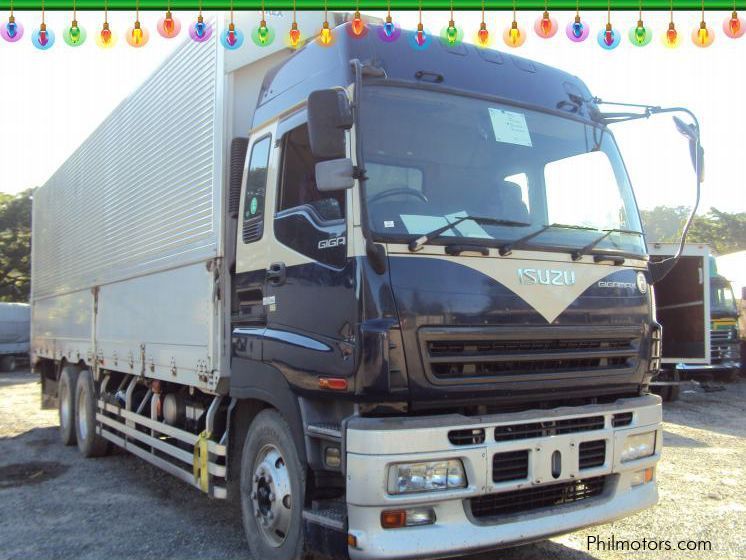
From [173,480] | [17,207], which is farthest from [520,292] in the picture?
[17,207]

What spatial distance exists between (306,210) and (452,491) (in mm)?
1758

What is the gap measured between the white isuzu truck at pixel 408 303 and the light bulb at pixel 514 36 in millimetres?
172

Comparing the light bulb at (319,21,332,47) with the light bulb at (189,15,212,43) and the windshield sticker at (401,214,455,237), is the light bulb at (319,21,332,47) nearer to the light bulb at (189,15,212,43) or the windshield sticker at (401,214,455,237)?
the windshield sticker at (401,214,455,237)

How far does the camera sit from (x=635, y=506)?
3957 mm

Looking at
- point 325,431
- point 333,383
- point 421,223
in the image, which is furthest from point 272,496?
point 421,223

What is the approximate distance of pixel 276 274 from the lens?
4.09 m

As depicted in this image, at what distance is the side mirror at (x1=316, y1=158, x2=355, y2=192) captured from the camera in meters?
3.43

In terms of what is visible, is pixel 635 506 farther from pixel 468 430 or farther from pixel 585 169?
pixel 585 169

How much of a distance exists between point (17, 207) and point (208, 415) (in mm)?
30788

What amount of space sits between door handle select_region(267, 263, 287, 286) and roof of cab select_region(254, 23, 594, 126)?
3.32ft

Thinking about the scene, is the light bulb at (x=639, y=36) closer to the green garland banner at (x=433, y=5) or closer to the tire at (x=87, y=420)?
the green garland banner at (x=433, y=5)

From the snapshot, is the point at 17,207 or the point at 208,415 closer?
the point at 208,415

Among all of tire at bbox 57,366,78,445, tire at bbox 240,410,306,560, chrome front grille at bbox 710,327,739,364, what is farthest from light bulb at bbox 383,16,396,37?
chrome front grille at bbox 710,327,739,364

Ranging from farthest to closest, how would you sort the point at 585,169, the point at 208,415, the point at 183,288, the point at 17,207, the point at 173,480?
the point at 17,207, the point at 173,480, the point at 183,288, the point at 208,415, the point at 585,169
